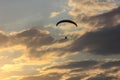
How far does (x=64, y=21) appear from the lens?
61594 mm

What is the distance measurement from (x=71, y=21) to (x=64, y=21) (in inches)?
Result: 117

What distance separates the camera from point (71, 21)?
59.4 m
